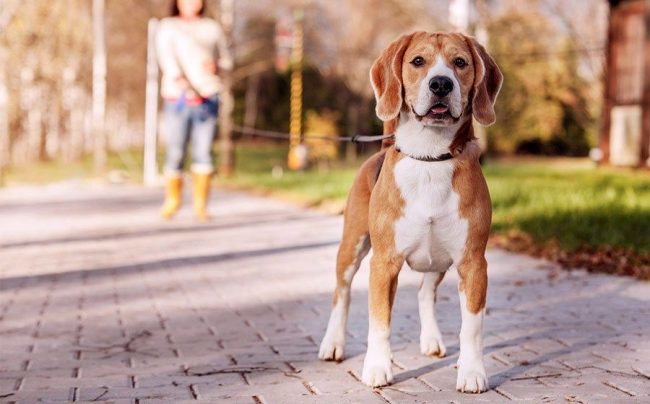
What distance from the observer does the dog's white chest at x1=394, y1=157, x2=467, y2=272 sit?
388 centimetres

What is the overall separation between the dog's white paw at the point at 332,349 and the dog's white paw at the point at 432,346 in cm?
40

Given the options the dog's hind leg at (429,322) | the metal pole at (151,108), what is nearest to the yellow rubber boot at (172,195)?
the dog's hind leg at (429,322)

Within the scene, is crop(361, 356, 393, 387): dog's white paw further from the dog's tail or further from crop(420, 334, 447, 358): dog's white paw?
the dog's tail

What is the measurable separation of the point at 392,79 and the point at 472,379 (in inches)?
49.8

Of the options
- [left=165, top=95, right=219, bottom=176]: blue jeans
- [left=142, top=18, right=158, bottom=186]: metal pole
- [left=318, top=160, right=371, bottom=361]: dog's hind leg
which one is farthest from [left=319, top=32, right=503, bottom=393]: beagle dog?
[left=142, top=18, right=158, bottom=186]: metal pole

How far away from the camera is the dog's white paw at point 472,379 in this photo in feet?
12.7

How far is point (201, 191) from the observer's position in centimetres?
1183

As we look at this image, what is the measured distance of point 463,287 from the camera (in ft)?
13.0

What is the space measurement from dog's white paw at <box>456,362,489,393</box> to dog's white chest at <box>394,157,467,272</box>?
0.44 meters

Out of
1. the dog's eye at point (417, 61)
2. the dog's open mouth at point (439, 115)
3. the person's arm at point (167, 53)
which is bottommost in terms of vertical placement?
the dog's open mouth at point (439, 115)

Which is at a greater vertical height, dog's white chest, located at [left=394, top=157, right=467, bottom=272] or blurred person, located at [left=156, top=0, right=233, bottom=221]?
blurred person, located at [left=156, top=0, right=233, bottom=221]

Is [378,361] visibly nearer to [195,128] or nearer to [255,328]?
[255,328]

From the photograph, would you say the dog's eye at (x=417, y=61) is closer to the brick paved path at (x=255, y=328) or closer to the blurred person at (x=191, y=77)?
the brick paved path at (x=255, y=328)

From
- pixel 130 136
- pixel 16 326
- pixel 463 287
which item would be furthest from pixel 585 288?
pixel 130 136
